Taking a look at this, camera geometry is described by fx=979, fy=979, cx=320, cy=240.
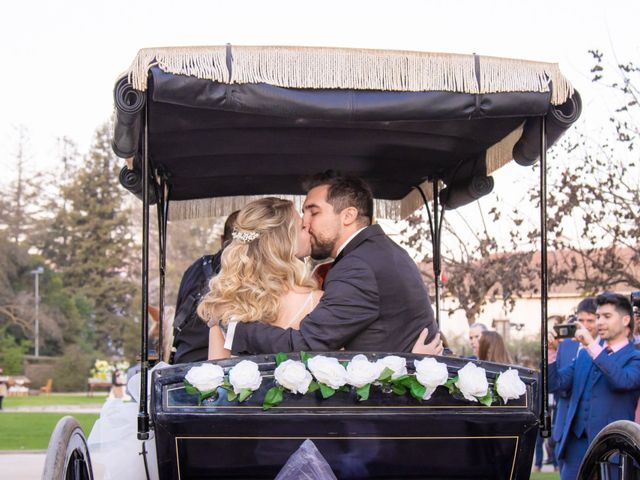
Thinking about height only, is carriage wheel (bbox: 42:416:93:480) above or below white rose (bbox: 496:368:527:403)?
below

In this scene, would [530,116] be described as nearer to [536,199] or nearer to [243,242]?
[243,242]

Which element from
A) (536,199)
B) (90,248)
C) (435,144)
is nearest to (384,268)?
(435,144)

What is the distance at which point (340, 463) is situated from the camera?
4.06m

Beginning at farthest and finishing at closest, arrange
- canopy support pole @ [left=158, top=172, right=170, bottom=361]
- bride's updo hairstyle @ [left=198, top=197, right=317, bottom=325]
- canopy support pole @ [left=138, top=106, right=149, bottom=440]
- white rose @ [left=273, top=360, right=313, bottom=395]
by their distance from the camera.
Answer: canopy support pole @ [left=158, top=172, right=170, bottom=361] → bride's updo hairstyle @ [left=198, top=197, right=317, bottom=325] → canopy support pole @ [left=138, top=106, right=149, bottom=440] → white rose @ [left=273, top=360, right=313, bottom=395]

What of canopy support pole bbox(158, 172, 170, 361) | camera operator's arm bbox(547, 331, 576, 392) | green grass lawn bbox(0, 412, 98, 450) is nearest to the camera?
canopy support pole bbox(158, 172, 170, 361)

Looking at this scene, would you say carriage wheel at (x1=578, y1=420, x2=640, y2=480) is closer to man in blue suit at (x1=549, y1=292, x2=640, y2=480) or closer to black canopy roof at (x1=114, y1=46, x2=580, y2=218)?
black canopy roof at (x1=114, y1=46, x2=580, y2=218)

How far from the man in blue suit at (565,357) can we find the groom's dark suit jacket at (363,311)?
10.6ft

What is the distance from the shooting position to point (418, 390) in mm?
3984

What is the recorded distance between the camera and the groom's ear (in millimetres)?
4812

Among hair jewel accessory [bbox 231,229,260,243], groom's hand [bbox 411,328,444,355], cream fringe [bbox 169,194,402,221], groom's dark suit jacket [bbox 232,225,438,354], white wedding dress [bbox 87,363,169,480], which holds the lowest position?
white wedding dress [bbox 87,363,169,480]

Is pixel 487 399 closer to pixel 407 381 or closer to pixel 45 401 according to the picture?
pixel 407 381

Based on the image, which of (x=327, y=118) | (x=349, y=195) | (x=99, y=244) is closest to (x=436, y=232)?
(x=349, y=195)

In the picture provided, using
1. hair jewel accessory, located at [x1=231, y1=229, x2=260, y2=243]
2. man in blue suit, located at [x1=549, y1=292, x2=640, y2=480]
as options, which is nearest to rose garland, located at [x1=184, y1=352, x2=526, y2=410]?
hair jewel accessory, located at [x1=231, y1=229, x2=260, y2=243]

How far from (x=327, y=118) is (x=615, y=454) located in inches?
76.0
